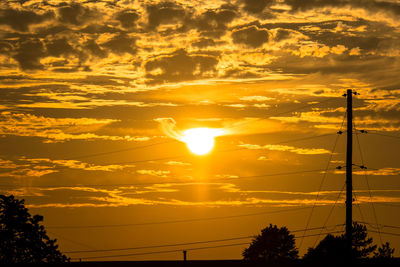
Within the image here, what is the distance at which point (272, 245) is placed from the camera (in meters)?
116

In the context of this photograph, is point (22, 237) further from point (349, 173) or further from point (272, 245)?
point (272, 245)

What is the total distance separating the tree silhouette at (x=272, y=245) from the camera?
4488 inches

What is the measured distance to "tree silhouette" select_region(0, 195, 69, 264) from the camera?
55219 mm

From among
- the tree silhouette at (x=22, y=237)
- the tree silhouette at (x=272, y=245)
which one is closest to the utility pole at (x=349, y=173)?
the tree silhouette at (x=22, y=237)

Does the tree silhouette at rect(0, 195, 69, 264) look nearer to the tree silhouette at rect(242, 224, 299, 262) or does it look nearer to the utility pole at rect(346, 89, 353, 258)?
the utility pole at rect(346, 89, 353, 258)

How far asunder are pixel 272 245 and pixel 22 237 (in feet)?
222

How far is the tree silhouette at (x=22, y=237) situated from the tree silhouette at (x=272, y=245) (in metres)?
63.2

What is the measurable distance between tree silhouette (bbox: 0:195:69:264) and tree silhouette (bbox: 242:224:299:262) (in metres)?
63.2

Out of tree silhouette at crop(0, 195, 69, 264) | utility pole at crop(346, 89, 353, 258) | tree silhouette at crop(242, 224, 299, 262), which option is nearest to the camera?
utility pole at crop(346, 89, 353, 258)

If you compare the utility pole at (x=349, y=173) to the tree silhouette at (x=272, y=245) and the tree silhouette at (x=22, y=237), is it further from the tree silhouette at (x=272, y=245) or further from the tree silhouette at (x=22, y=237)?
the tree silhouette at (x=272, y=245)

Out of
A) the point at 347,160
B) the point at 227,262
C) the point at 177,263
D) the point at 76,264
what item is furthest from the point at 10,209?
the point at 347,160

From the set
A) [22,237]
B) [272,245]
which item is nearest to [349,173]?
[22,237]

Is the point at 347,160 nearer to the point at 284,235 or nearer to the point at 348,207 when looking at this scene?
the point at 348,207

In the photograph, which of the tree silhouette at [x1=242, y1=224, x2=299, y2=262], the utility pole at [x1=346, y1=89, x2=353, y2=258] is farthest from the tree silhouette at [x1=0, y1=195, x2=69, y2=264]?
the tree silhouette at [x1=242, y1=224, x2=299, y2=262]
